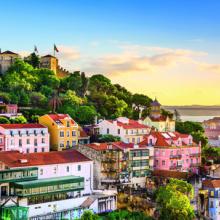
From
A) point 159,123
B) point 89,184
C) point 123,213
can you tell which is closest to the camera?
point 123,213

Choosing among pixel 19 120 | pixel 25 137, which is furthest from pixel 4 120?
pixel 25 137

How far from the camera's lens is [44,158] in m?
43.3

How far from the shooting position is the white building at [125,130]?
5566 cm

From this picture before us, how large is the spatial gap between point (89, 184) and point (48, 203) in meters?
5.88

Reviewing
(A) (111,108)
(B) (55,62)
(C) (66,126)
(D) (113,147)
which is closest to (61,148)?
(C) (66,126)

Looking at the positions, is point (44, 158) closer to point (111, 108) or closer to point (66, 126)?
point (66, 126)

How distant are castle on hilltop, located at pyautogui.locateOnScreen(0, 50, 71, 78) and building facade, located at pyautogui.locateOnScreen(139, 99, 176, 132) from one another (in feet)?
81.0

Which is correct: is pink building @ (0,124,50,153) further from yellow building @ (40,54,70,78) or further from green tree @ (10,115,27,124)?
yellow building @ (40,54,70,78)

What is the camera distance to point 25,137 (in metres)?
49.5

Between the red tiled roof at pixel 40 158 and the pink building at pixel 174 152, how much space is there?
943cm

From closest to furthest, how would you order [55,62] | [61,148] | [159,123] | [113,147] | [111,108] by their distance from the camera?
[113,147]
[61,148]
[159,123]
[111,108]
[55,62]

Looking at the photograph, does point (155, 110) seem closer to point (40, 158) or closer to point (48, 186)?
point (40, 158)

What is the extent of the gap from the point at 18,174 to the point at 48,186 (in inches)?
89.5

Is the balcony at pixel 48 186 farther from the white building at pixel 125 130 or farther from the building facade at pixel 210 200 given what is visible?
the white building at pixel 125 130
